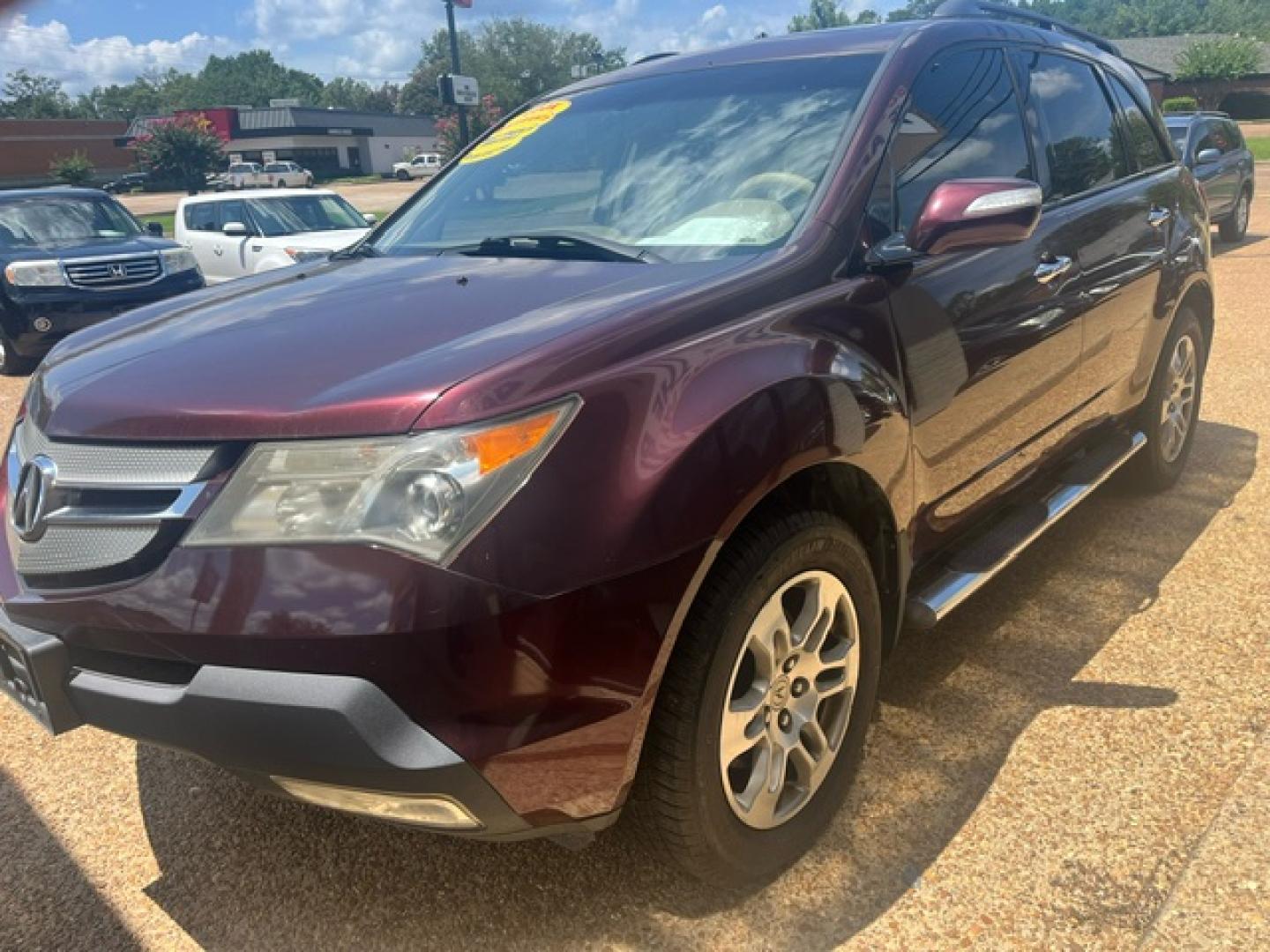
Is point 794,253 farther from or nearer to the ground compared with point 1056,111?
nearer to the ground

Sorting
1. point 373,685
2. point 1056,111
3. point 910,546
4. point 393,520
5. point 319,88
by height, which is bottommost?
point 910,546

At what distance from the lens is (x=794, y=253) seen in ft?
7.84

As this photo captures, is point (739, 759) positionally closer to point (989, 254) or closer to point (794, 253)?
point (794, 253)

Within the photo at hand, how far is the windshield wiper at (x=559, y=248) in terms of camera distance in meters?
2.58

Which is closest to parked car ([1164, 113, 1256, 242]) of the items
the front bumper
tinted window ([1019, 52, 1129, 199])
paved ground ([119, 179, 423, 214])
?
tinted window ([1019, 52, 1129, 199])

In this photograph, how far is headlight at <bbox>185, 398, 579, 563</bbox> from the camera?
1.71 m

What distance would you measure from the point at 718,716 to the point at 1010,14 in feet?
9.91

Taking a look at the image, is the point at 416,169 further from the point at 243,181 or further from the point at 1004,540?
the point at 1004,540

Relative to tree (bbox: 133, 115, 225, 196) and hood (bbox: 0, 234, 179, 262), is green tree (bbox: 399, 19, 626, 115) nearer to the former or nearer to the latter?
tree (bbox: 133, 115, 225, 196)

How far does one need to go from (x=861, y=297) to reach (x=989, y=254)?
71 cm

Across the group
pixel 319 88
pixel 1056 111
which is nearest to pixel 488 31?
pixel 319 88

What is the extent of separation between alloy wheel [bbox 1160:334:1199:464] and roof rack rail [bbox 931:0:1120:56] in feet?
4.30

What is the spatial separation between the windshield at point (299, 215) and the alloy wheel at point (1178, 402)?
895 centimetres

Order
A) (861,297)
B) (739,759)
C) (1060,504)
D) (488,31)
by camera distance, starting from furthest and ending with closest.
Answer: (488,31)
(1060,504)
(861,297)
(739,759)
